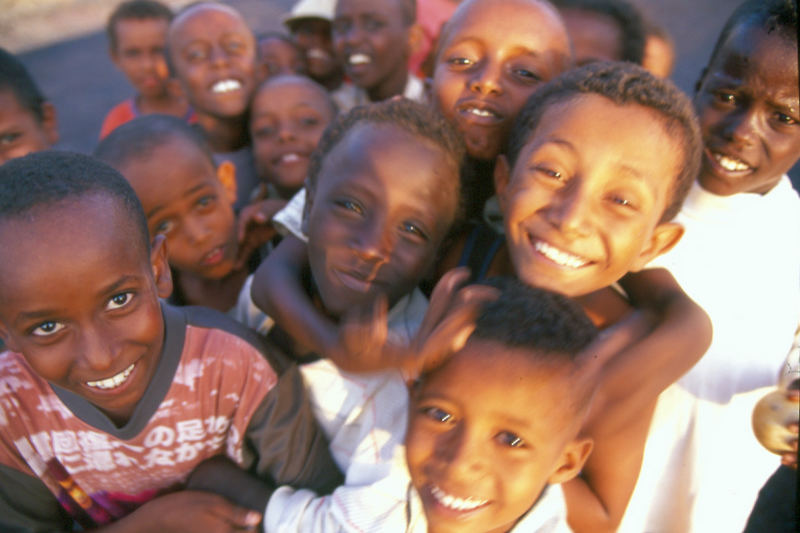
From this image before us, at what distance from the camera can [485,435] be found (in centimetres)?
106

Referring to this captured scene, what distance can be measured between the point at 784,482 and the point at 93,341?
2.52 metres

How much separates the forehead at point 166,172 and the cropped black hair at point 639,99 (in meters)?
1.05

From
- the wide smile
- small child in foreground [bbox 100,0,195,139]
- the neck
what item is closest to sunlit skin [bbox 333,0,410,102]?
the neck

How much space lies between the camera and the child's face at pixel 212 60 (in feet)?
9.07

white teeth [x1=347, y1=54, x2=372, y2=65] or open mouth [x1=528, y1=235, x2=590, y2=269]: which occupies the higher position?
open mouth [x1=528, y1=235, x2=590, y2=269]

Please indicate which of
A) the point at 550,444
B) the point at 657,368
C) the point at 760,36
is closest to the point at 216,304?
the point at 550,444

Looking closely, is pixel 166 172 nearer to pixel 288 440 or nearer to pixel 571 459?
pixel 288 440

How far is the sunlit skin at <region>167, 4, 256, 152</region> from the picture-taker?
2766 mm

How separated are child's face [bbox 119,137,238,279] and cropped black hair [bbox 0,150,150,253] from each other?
48 centimetres

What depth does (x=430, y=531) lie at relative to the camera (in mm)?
1195

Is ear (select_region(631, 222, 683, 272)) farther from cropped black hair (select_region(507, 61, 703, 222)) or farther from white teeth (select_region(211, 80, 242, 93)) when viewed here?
white teeth (select_region(211, 80, 242, 93))

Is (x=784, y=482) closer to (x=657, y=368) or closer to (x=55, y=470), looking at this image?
(x=657, y=368)

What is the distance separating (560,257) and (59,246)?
1.04m

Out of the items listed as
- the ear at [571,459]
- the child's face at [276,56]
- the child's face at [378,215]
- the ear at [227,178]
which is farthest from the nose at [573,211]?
the child's face at [276,56]
